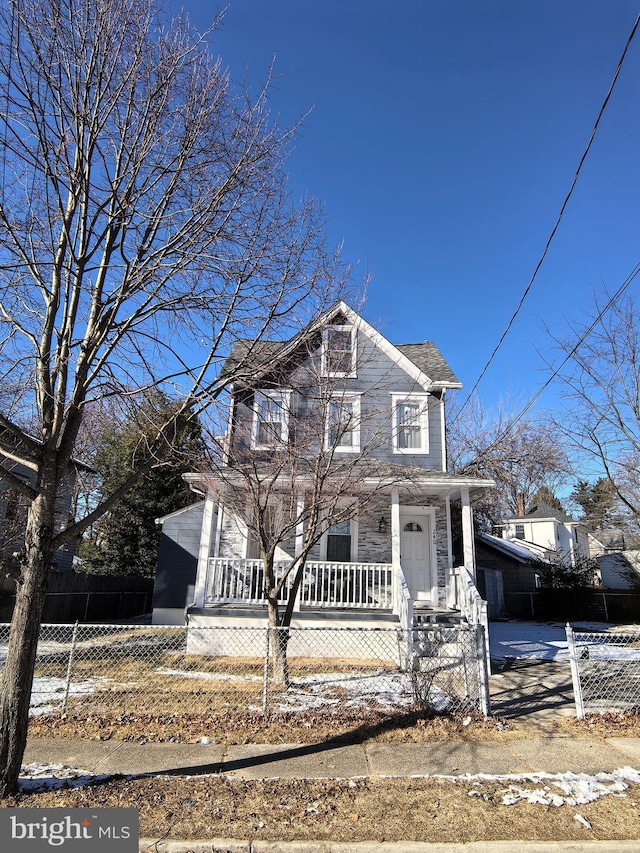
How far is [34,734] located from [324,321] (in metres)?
5.93

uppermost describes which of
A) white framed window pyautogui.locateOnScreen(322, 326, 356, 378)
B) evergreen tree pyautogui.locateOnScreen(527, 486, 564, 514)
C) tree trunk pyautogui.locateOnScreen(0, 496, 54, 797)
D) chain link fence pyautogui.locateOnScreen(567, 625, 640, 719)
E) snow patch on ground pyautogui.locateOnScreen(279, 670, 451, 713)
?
evergreen tree pyautogui.locateOnScreen(527, 486, 564, 514)

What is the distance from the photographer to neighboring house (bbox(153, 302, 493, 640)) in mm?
8172

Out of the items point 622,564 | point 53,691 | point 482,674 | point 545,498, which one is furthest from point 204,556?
point 545,498

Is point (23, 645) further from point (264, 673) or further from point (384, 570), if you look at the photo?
point (384, 570)

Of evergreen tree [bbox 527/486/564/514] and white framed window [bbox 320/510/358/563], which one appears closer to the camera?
white framed window [bbox 320/510/358/563]

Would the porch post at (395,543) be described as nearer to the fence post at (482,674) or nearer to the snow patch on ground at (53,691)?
the fence post at (482,674)

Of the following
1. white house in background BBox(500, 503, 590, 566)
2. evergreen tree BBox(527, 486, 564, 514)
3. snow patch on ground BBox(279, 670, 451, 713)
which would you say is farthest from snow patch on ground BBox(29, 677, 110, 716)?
evergreen tree BBox(527, 486, 564, 514)

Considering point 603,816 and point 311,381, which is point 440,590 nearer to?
point 311,381

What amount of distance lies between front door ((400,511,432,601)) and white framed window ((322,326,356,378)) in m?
5.73

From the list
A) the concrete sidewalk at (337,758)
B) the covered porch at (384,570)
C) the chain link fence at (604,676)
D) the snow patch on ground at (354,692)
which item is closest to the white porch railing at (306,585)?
the covered porch at (384,570)

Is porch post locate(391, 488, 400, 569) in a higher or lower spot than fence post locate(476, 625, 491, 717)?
higher

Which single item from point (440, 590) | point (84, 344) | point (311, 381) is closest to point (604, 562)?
point (440, 590)

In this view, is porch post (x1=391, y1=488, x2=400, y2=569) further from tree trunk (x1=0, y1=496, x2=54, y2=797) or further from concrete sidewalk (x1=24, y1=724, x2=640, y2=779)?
tree trunk (x1=0, y1=496, x2=54, y2=797)

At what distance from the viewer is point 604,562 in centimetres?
2709
